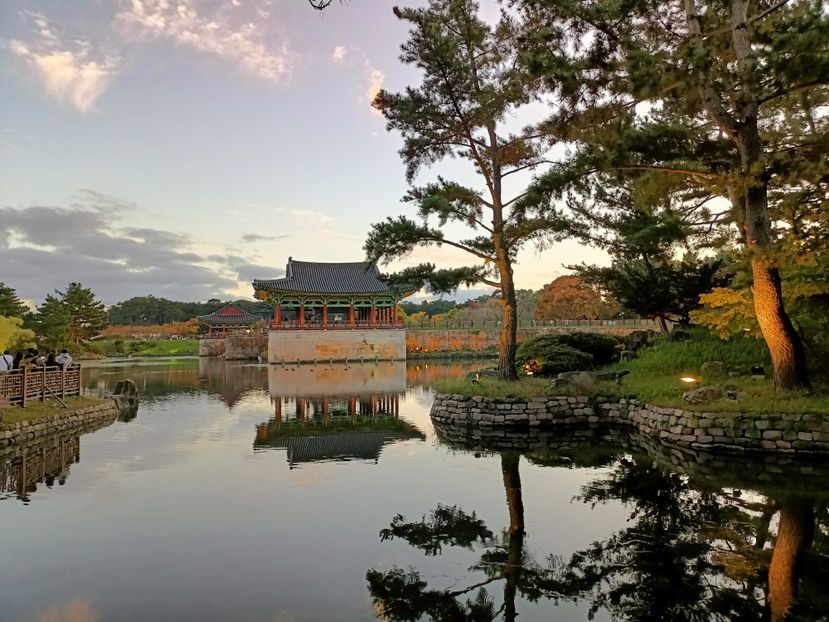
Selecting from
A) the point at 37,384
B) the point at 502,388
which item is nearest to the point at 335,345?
the point at 37,384

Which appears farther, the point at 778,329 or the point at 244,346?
the point at 244,346

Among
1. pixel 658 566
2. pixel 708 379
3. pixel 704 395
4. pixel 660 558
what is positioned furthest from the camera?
pixel 708 379

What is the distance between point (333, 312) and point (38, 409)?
30650mm

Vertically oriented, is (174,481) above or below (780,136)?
below

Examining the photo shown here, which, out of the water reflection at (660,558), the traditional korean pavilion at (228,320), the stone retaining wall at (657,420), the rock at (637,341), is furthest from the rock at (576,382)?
the traditional korean pavilion at (228,320)

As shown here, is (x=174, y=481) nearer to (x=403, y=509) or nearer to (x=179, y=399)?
(x=403, y=509)

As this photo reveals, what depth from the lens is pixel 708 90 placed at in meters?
10.0

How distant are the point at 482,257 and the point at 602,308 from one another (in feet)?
116

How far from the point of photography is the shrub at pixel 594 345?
17734mm

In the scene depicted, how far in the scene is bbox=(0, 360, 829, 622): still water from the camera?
15.5ft

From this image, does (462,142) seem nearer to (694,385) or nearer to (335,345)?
(694,385)

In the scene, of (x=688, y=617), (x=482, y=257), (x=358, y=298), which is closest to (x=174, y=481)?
(x=688, y=617)

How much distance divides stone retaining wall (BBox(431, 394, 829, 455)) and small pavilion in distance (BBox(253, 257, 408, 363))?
85.3 feet

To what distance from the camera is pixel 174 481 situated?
8.85 m
